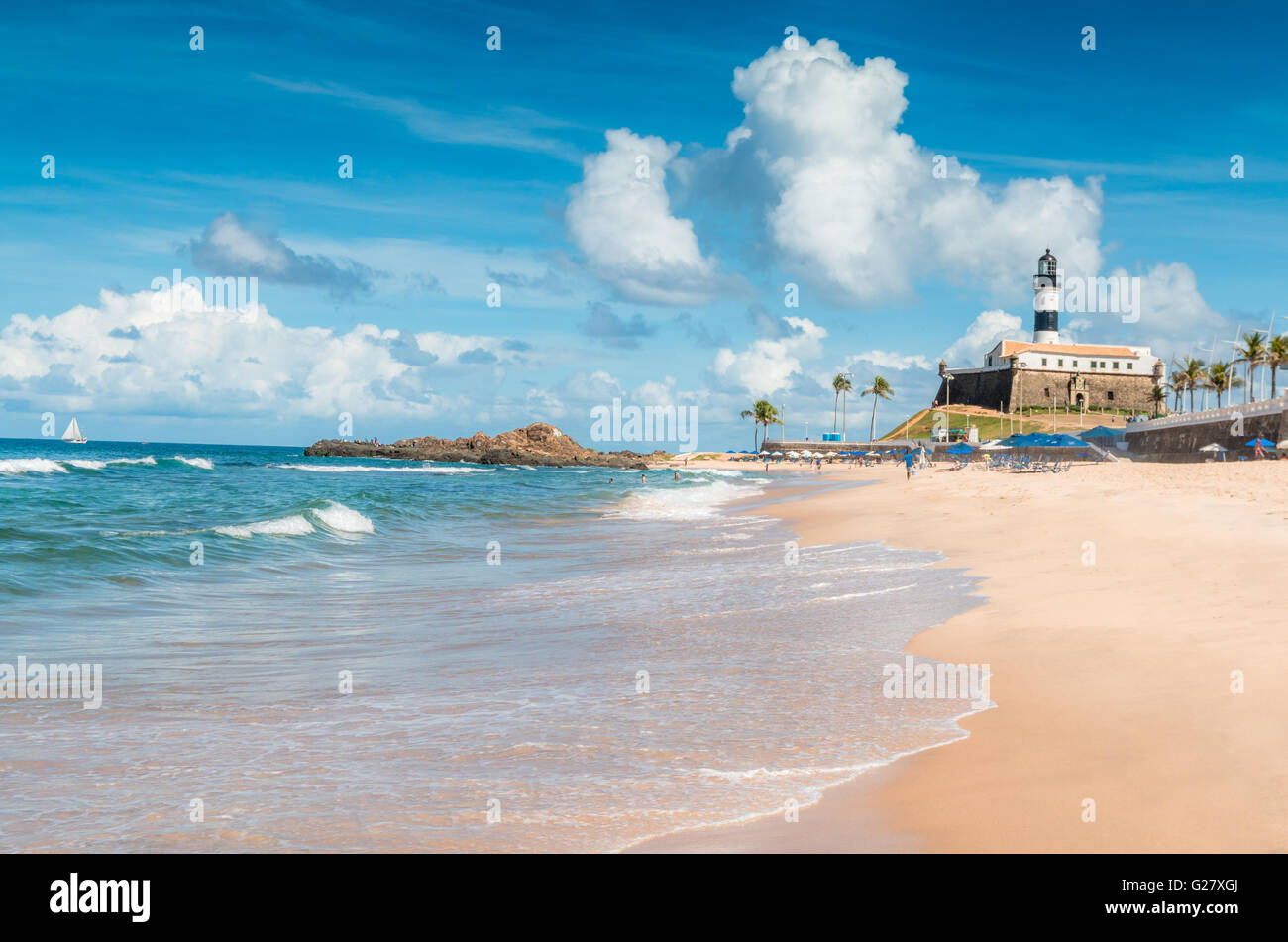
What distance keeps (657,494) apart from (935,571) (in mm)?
34626

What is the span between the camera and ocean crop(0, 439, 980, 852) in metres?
4.99

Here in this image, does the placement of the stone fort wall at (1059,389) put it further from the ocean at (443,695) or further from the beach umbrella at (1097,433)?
the ocean at (443,695)

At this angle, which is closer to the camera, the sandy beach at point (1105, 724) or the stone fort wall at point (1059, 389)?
the sandy beach at point (1105, 724)

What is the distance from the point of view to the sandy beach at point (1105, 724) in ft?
14.6

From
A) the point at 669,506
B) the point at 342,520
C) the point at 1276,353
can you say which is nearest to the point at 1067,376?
the point at 1276,353

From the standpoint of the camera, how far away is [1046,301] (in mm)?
124750

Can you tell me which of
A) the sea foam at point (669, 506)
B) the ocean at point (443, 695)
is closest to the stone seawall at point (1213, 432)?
the sea foam at point (669, 506)

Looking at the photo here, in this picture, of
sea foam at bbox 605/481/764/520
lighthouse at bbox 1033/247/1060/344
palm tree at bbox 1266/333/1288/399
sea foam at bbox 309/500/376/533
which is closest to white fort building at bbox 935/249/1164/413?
lighthouse at bbox 1033/247/1060/344

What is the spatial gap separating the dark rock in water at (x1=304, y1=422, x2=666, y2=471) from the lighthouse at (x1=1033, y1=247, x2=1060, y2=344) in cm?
6150

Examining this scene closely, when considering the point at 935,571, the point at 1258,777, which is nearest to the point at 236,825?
the point at 1258,777

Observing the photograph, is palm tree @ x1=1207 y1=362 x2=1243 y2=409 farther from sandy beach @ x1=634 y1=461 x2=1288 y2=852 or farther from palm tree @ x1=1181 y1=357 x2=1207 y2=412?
sandy beach @ x1=634 y1=461 x2=1288 y2=852

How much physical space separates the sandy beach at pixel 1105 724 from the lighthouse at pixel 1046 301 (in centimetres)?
12154

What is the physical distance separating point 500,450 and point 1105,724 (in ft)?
430

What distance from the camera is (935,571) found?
47.4ft
